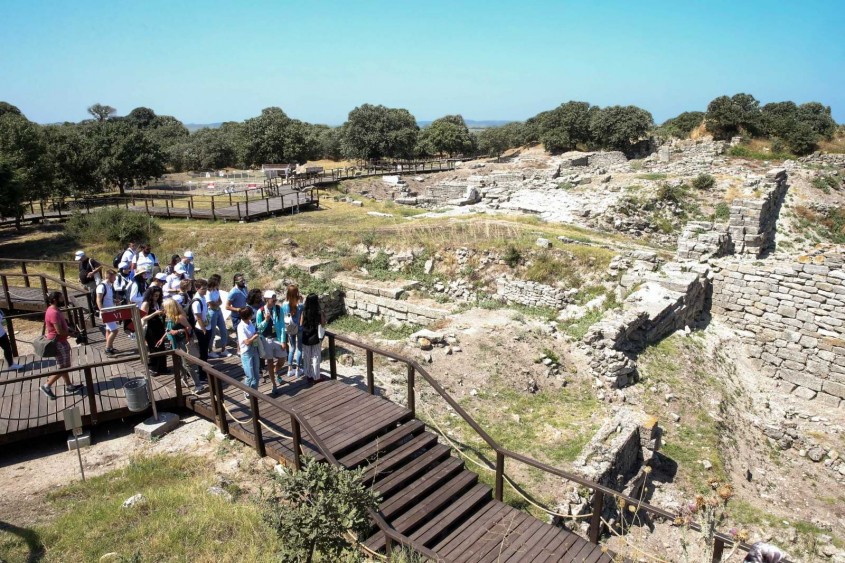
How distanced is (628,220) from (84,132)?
128ft

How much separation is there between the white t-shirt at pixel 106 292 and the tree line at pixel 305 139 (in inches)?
677

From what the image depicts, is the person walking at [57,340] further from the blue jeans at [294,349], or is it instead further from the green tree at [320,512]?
the green tree at [320,512]

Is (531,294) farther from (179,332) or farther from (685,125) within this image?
(685,125)

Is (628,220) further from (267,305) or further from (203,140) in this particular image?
(203,140)

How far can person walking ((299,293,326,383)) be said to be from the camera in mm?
8930

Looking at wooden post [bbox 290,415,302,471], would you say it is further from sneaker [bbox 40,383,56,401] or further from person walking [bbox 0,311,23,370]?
person walking [bbox 0,311,23,370]

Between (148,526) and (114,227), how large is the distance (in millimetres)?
22806

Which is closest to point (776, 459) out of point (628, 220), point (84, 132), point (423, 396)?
point (423, 396)

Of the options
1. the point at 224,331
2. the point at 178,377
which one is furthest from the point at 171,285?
the point at 178,377

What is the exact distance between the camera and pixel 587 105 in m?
57.4

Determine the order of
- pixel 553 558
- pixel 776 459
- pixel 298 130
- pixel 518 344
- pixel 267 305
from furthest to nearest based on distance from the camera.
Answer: pixel 298 130
pixel 518 344
pixel 776 459
pixel 267 305
pixel 553 558

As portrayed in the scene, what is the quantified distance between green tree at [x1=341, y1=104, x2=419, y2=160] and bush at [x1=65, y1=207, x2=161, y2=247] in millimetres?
31156

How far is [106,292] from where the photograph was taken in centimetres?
1122

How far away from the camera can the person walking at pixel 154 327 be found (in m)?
9.34
